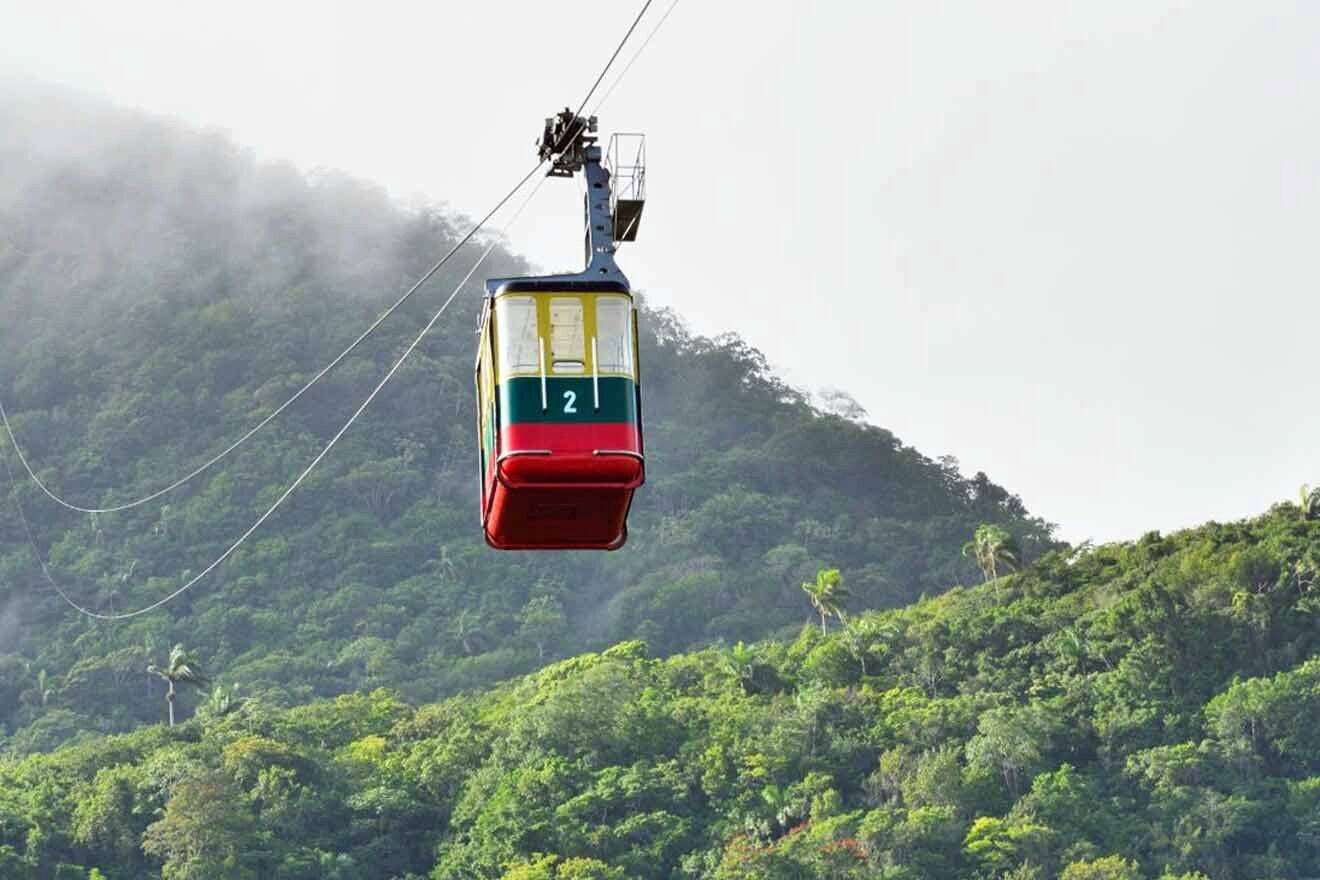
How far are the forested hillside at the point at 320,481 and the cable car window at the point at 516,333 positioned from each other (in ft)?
322

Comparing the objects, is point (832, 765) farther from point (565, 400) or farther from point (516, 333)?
point (516, 333)

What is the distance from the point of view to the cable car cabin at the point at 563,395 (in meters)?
25.9

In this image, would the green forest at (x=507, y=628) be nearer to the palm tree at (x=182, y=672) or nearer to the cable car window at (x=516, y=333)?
the palm tree at (x=182, y=672)

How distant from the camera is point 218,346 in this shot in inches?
7052

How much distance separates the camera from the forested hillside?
141m

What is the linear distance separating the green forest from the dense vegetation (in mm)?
151

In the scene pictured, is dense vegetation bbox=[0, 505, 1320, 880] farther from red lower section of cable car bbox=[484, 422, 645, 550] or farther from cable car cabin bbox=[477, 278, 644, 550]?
cable car cabin bbox=[477, 278, 644, 550]

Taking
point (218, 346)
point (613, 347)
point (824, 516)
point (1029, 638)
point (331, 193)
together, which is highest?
point (331, 193)

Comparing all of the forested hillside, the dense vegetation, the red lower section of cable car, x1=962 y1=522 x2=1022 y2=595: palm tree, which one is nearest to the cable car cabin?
the red lower section of cable car

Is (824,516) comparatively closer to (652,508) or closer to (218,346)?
(652,508)

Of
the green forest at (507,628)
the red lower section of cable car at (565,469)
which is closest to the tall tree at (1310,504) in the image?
the green forest at (507,628)

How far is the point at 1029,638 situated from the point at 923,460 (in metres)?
66.5

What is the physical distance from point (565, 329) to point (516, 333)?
1.45 ft

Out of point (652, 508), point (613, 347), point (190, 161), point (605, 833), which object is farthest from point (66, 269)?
point (613, 347)
